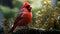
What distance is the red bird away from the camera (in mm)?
1456

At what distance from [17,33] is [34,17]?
0.76 feet

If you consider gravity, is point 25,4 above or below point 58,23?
above

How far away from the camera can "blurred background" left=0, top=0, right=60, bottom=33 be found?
146cm

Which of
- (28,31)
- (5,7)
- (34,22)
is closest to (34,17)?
(34,22)

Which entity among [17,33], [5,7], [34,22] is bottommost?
[17,33]

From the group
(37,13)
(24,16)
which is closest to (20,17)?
(24,16)

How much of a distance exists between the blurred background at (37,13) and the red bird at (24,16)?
4cm

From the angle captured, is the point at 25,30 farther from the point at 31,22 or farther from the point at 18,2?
the point at 18,2

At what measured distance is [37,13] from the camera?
1.48 metres

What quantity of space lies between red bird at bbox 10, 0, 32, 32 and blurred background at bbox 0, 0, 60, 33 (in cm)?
4

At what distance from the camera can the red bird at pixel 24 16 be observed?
1.46 metres

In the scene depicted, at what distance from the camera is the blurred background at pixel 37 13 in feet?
4.79

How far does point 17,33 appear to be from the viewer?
149cm

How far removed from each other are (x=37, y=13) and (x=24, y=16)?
0.13m
